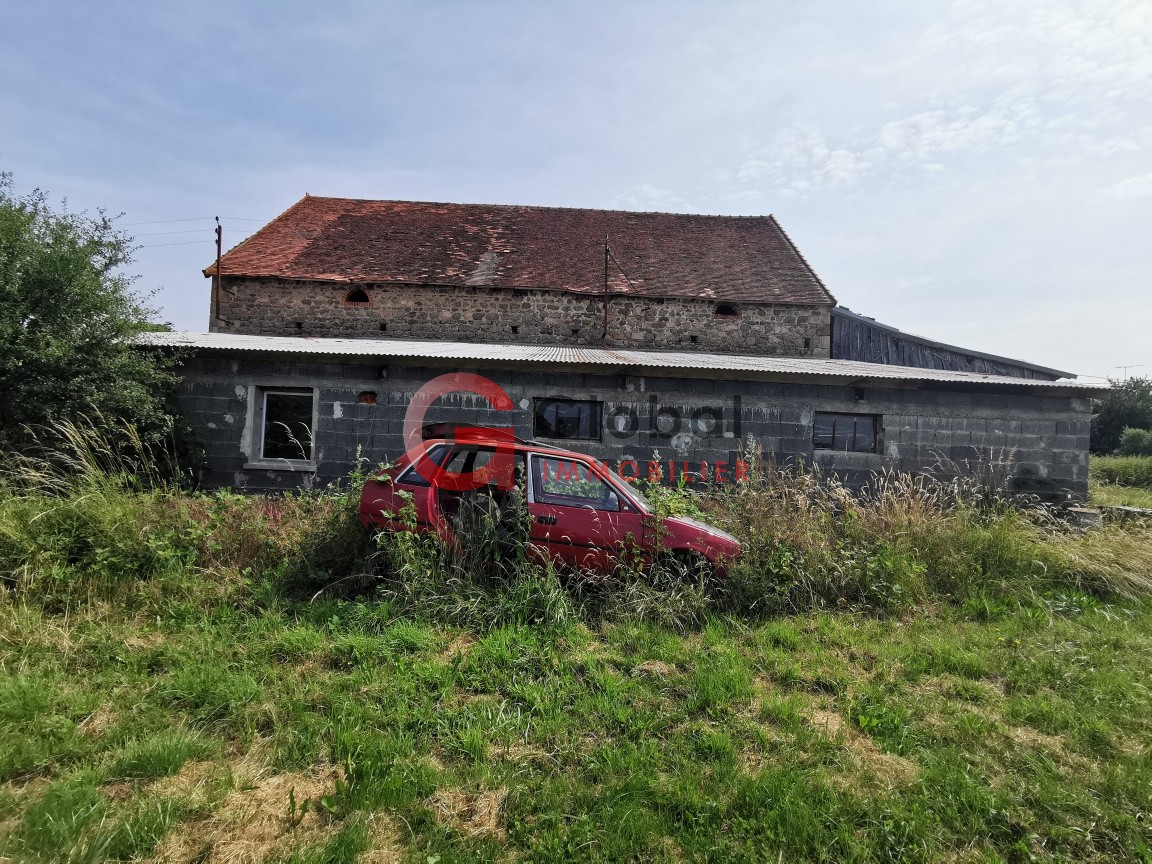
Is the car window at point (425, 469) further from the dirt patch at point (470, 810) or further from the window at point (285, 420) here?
the window at point (285, 420)

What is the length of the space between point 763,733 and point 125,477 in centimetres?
569

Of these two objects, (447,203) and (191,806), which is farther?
(447,203)

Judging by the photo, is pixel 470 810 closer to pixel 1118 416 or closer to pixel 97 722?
pixel 97 722

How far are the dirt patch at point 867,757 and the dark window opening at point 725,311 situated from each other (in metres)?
14.3

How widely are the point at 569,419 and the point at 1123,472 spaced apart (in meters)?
18.5

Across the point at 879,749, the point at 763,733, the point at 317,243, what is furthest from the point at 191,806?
the point at 317,243

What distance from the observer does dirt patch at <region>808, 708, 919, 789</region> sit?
9.20 ft

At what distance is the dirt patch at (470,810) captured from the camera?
2.43 meters

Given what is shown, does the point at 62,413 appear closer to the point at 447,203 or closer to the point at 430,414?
the point at 430,414

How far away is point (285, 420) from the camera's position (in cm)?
934

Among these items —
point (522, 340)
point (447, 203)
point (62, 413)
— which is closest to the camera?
point (62, 413)

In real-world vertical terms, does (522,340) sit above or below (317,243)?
below

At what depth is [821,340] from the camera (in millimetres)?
16500

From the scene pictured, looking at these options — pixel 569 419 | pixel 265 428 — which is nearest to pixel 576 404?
pixel 569 419
